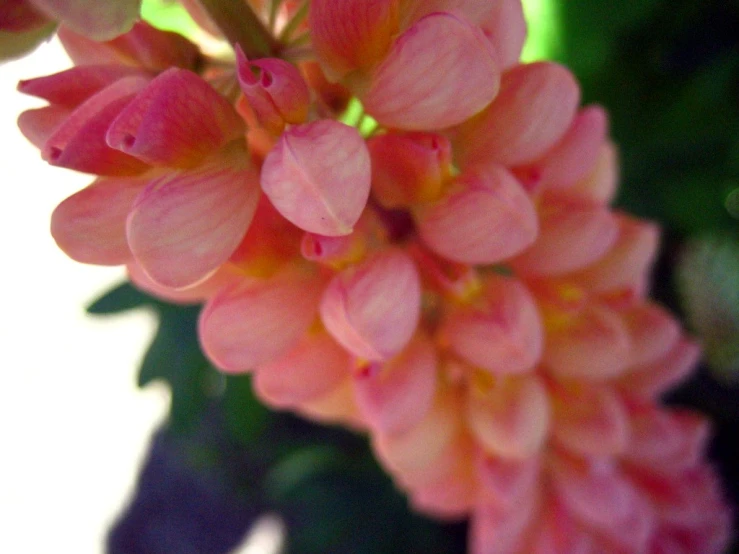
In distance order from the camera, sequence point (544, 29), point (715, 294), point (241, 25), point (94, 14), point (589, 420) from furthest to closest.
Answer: point (715, 294) < point (544, 29) < point (589, 420) < point (241, 25) < point (94, 14)

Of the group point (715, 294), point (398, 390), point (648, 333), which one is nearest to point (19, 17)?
point (398, 390)

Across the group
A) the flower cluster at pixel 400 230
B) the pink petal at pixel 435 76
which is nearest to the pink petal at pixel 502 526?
the flower cluster at pixel 400 230

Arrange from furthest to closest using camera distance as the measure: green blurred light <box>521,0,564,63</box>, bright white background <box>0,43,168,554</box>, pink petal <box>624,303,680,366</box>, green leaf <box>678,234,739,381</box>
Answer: bright white background <box>0,43,168,554</box>
green leaf <box>678,234,739,381</box>
green blurred light <box>521,0,564,63</box>
pink petal <box>624,303,680,366</box>

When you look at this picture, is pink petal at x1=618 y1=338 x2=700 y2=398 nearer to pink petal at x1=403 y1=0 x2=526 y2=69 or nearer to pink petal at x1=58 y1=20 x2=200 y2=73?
pink petal at x1=403 y1=0 x2=526 y2=69

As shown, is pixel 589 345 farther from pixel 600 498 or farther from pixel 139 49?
pixel 139 49

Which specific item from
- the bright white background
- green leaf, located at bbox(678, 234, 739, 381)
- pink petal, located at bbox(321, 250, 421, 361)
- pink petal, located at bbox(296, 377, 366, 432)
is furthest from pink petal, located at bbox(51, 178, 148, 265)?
the bright white background

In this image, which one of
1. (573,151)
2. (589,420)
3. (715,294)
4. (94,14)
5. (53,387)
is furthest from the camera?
(53,387)

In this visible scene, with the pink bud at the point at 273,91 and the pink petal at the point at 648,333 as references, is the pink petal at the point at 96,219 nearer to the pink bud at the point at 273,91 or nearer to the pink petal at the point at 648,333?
the pink bud at the point at 273,91
